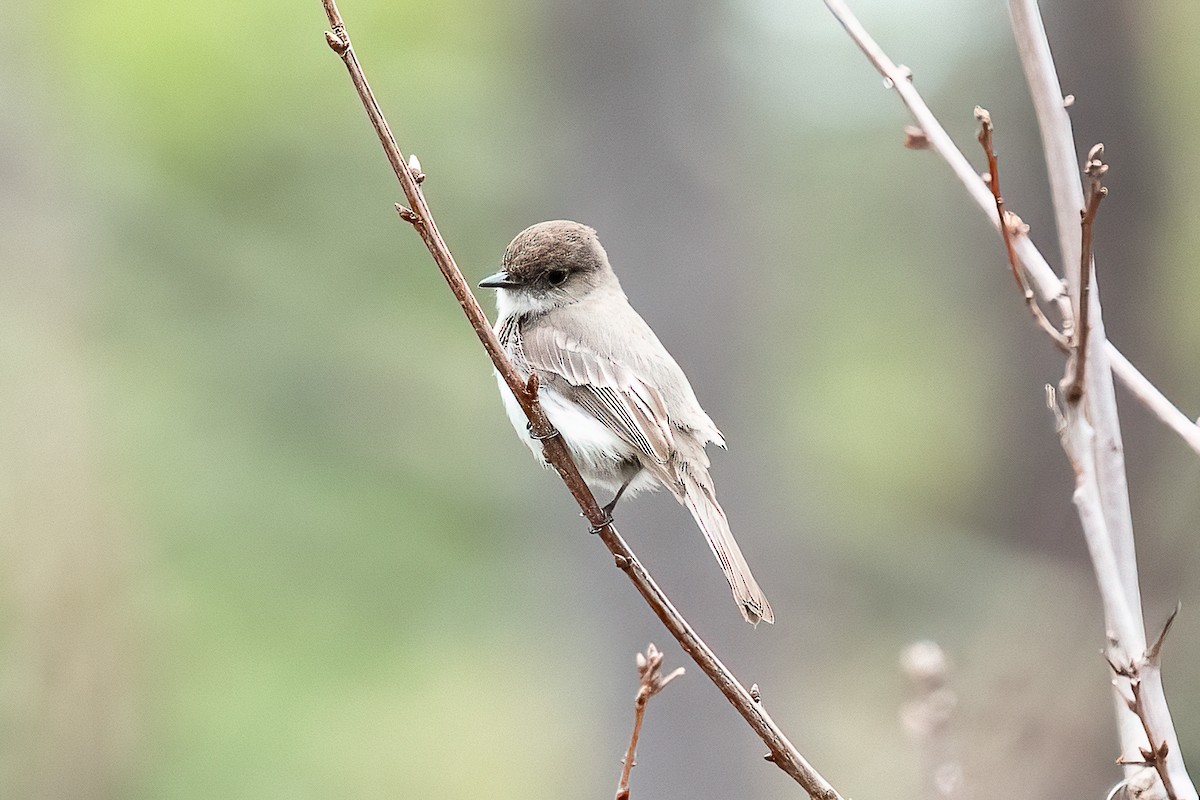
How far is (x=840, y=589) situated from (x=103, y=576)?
424 cm

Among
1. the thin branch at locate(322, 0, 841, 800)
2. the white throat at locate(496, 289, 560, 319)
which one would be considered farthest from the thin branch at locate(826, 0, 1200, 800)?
the white throat at locate(496, 289, 560, 319)

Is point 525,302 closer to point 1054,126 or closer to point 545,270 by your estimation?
point 545,270

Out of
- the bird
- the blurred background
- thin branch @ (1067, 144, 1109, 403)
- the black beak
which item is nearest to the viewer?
thin branch @ (1067, 144, 1109, 403)

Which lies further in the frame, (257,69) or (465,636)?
(465,636)

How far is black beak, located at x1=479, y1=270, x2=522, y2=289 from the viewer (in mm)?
3291

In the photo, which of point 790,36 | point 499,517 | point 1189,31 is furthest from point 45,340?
point 1189,31

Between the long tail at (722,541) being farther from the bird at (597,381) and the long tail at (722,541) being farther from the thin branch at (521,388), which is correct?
the thin branch at (521,388)

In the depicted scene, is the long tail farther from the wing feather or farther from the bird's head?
the bird's head

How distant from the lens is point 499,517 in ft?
27.3

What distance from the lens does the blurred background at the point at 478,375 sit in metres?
5.98

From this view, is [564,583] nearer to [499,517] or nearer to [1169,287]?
[499,517]

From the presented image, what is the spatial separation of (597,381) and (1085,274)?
65.7 inches

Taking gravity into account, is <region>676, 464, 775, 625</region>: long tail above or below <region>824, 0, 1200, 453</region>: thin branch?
below

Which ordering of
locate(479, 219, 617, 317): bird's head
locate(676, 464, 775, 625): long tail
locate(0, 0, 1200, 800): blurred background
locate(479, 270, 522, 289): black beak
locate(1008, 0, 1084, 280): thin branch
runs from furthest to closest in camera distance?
locate(0, 0, 1200, 800): blurred background, locate(479, 219, 617, 317): bird's head, locate(479, 270, 522, 289): black beak, locate(676, 464, 775, 625): long tail, locate(1008, 0, 1084, 280): thin branch
